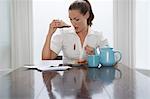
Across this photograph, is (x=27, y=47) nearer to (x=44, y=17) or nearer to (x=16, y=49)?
(x=16, y=49)

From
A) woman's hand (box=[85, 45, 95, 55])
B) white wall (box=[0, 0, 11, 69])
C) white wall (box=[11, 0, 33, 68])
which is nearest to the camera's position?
woman's hand (box=[85, 45, 95, 55])

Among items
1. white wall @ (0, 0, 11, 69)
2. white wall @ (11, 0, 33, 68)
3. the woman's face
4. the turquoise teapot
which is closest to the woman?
the woman's face

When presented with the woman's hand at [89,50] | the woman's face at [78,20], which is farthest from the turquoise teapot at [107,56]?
the woman's face at [78,20]

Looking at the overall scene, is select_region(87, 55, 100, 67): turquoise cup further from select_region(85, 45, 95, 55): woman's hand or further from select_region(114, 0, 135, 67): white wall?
select_region(114, 0, 135, 67): white wall

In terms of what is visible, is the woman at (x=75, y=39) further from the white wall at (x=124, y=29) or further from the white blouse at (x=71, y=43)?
the white wall at (x=124, y=29)

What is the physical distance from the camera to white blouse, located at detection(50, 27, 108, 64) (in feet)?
7.23

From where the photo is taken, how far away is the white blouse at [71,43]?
221 centimetres

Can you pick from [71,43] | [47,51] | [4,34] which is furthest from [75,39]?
[4,34]

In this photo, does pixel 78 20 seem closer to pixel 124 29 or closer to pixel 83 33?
pixel 83 33

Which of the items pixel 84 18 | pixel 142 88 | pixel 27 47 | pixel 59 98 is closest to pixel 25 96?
pixel 59 98

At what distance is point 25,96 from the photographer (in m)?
0.80

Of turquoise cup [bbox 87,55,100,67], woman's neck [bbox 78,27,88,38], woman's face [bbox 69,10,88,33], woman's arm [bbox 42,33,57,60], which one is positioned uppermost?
woman's face [bbox 69,10,88,33]

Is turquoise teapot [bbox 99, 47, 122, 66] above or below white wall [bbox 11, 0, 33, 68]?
below

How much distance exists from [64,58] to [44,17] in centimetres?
128
